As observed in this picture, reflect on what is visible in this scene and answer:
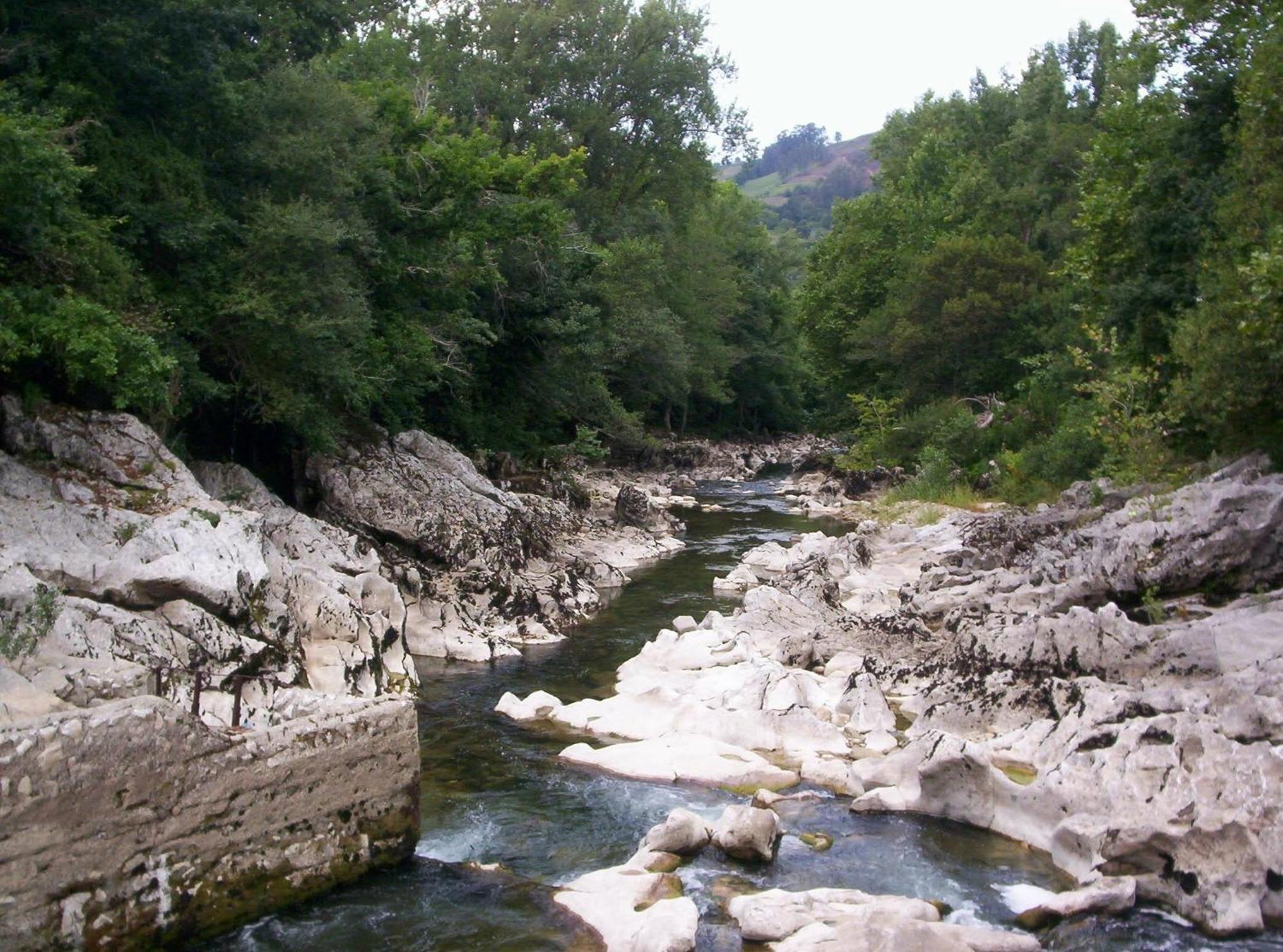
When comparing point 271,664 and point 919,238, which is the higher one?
point 919,238

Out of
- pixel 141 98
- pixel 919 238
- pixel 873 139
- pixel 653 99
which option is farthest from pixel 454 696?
pixel 873 139

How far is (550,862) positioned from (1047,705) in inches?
199

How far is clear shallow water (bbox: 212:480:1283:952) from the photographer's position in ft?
23.2

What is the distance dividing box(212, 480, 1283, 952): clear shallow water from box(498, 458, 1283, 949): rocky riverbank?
0.88 feet

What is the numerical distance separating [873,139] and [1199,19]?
4645 cm

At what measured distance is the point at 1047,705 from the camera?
1059cm

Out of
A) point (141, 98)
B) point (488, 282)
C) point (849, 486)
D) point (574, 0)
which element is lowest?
point (849, 486)

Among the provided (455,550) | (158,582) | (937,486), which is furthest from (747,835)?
(937,486)

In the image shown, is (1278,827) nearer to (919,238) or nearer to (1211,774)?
(1211,774)

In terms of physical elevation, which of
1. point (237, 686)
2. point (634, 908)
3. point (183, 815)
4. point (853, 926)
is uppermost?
point (183, 815)

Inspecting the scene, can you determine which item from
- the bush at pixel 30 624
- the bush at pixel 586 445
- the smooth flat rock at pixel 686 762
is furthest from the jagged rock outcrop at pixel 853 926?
the bush at pixel 586 445

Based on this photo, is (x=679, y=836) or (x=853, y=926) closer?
(x=853, y=926)

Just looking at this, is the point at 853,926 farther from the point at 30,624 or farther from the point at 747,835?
the point at 30,624

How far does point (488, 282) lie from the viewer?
24.2 meters
